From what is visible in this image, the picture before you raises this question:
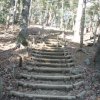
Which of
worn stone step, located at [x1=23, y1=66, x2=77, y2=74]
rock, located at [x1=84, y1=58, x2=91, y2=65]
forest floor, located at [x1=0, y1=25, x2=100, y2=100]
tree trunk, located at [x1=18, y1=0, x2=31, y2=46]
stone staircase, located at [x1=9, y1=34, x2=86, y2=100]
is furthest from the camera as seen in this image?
tree trunk, located at [x1=18, y1=0, x2=31, y2=46]

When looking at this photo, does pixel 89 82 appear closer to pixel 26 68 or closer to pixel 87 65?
pixel 87 65

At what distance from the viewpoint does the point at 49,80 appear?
10812 millimetres

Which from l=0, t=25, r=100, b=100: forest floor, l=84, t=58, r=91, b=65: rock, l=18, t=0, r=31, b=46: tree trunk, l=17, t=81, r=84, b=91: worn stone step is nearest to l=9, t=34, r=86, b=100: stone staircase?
l=17, t=81, r=84, b=91: worn stone step

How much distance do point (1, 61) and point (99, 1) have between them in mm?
16153

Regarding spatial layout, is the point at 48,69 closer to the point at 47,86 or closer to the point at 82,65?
the point at 47,86

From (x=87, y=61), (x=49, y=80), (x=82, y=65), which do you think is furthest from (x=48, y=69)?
(x=87, y=61)

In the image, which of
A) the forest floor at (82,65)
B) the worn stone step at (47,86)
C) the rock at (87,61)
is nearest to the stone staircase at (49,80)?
the worn stone step at (47,86)

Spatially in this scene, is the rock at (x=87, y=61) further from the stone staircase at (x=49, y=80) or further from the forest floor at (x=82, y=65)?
the stone staircase at (x=49, y=80)

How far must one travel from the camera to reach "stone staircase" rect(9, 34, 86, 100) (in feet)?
30.2

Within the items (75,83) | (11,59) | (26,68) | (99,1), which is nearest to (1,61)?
(11,59)

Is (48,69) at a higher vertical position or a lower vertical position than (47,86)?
higher

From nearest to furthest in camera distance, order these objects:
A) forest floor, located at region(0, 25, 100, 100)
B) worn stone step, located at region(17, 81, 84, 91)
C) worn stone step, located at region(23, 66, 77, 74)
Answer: forest floor, located at region(0, 25, 100, 100) < worn stone step, located at region(17, 81, 84, 91) < worn stone step, located at region(23, 66, 77, 74)

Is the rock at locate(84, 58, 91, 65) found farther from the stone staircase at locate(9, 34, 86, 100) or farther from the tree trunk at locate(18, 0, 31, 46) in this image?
the tree trunk at locate(18, 0, 31, 46)

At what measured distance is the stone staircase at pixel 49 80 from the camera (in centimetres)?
922
